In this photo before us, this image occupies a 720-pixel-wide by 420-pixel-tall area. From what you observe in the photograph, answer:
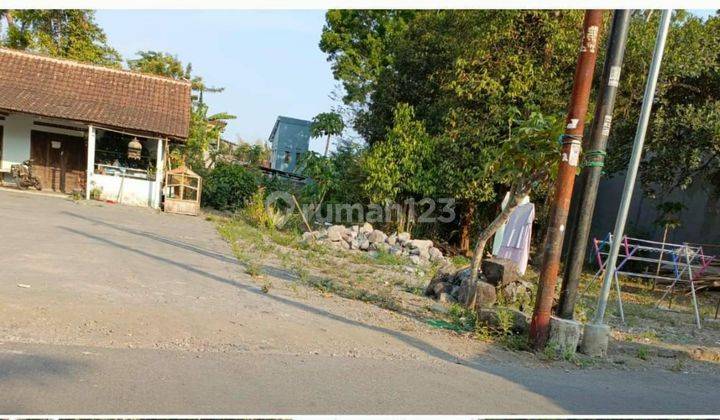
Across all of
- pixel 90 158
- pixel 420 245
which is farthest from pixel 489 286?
pixel 90 158

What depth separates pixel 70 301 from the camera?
5.96 meters

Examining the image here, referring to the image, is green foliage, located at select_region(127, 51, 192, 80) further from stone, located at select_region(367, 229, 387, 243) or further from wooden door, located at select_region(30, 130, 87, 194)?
stone, located at select_region(367, 229, 387, 243)

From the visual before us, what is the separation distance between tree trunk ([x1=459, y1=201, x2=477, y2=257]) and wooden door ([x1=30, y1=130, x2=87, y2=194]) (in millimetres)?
14584

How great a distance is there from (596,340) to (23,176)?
20247mm

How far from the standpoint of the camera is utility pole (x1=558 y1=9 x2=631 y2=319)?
19.4ft

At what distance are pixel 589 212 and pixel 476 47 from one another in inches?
392

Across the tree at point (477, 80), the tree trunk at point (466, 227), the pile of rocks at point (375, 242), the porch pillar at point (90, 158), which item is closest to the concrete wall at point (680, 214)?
the tree at point (477, 80)

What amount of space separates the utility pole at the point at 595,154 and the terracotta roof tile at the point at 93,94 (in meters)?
16.0

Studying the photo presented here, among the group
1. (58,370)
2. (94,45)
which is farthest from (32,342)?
(94,45)

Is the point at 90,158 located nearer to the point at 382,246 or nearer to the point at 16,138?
the point at 16,138

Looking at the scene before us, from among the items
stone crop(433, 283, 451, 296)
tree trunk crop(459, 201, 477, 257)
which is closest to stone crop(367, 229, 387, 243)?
tree trunk crop(459, 201, 477, 257)

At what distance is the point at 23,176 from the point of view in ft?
62.2

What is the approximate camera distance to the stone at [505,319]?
252 inches

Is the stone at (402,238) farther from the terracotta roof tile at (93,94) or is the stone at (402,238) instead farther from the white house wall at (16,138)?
the white house wall at (16,138)
